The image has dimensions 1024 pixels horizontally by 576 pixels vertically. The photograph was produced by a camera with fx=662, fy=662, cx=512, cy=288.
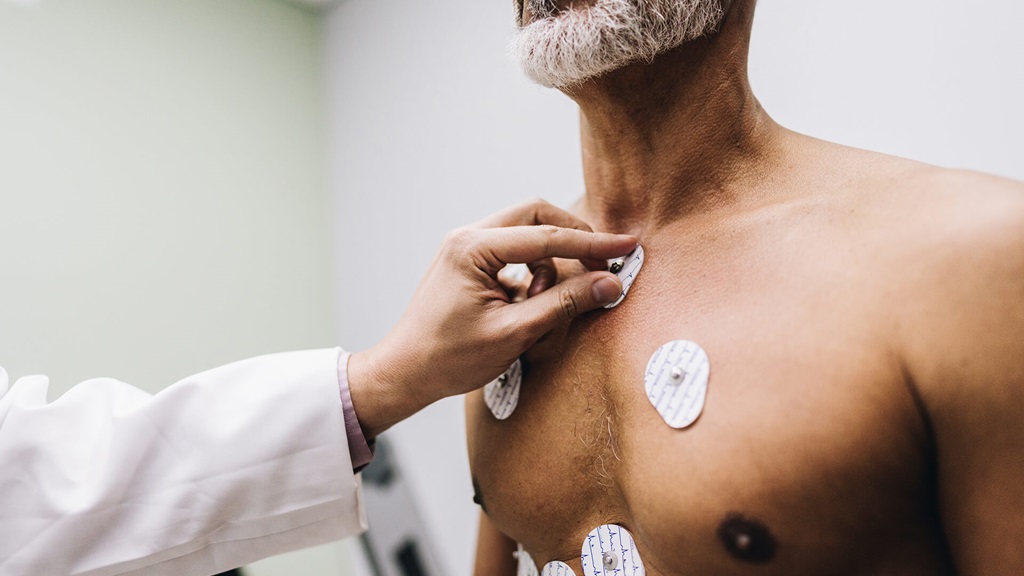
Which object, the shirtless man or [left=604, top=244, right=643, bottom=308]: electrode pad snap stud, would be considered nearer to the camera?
the shirtless man

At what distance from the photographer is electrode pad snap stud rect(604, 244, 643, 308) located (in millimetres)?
Answer: 818

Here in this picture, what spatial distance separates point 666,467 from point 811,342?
7.4 inches

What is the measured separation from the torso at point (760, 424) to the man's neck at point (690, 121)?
0.06 metres

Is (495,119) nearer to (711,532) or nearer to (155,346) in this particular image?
(155,346)

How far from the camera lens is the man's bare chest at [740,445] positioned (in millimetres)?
594

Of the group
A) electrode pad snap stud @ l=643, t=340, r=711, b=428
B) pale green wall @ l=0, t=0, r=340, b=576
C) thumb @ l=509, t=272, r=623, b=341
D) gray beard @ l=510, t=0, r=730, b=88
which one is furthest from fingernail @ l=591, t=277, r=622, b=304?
pale green wall @ l=0, t=0, r=340, b=576

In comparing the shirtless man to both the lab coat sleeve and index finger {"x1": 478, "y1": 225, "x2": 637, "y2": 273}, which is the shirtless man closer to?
index finger {"x1": 478, "y1": 225, "x2": 637, "y2": 273}

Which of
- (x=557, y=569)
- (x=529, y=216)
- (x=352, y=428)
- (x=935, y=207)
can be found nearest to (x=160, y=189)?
(x=352, y=428)

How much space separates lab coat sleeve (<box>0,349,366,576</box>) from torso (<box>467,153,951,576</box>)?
0.33 metres

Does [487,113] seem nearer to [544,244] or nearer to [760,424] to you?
[544,244]

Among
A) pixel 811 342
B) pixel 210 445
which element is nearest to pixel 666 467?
pixel 811 342

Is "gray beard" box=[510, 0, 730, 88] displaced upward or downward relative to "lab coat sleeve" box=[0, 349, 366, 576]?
upward

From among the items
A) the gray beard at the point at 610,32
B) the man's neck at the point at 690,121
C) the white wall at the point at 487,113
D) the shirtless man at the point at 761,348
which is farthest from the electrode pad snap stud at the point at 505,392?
the white wall at the point at 487,113

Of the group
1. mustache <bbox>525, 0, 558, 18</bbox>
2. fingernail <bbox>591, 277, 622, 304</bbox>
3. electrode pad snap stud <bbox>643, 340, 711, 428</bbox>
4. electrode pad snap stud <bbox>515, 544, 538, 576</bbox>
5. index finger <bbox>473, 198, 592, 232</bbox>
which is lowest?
electrode pad snap stud <bbox>515, 544, 538, 576</bbox>
